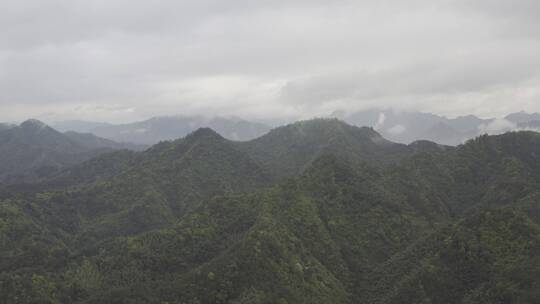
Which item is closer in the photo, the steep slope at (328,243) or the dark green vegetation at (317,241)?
the steep slope at (328,243)

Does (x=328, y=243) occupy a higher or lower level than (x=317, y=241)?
lower

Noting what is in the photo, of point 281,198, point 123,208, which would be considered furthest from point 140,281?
point 123,208

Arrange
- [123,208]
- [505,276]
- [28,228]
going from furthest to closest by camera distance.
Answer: [123,208], [28,228], [505,276]

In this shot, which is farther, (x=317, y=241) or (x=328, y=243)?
(x=328, y=243)

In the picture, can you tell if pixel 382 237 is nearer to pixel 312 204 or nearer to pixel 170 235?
pixel 312 204

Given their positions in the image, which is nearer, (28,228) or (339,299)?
(339,299)

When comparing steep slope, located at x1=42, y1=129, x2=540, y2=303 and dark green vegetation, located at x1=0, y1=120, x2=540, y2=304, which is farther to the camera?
dark green vegetation, located at x1=0, y1=120, x2=540, y2=304

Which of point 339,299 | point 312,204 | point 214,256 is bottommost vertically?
point 339,299

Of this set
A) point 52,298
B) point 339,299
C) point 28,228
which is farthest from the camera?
point 28,228
